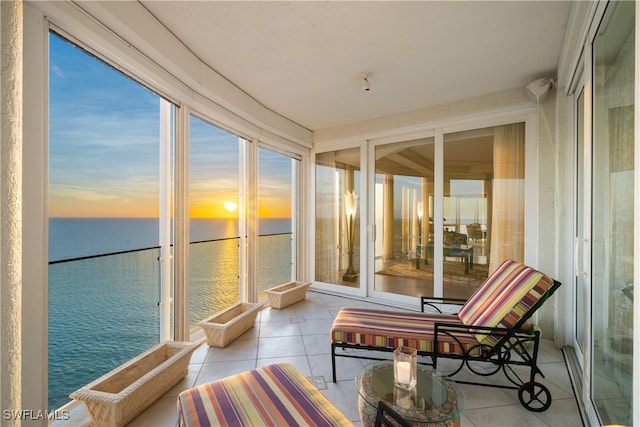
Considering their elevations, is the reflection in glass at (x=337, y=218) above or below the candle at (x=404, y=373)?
above

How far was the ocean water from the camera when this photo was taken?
1801mm

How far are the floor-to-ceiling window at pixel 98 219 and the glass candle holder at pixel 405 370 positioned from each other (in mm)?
2067

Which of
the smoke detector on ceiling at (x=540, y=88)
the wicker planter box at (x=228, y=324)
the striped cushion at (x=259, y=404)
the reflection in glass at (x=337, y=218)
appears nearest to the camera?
the striped cushion at (x=259, y=404)

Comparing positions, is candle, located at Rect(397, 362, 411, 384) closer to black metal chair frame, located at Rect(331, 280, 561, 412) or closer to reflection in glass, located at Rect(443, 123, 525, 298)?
black metal chair frame, located at Rect(331, 280, 561, 412)

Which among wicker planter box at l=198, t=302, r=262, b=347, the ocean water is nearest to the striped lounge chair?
wicker planter box at l=198, t=302, r=262, b=347

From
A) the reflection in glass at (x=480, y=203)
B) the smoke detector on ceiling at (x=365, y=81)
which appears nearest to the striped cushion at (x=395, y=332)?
the reflection in glass at (x=480, y=203)

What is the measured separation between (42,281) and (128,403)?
87cm

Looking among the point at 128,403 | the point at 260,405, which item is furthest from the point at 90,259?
the point at 260,405

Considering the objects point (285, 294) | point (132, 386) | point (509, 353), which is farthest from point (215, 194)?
point (509, 353)

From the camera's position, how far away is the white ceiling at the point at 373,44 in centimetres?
204

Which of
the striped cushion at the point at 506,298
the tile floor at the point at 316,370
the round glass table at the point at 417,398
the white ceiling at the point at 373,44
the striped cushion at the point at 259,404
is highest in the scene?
the white ceiling at the point at 373,44

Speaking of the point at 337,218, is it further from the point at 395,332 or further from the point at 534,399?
the point at 534,399

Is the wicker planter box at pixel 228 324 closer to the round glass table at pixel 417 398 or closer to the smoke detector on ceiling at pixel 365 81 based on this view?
the round glass table at pixel 417 398

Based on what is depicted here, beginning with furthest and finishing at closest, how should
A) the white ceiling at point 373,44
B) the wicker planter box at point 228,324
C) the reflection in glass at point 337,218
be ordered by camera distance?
the reflection in glass at point 337,218 < the wicker planter box at point 228,324 < the white ceiling at point 373,44
